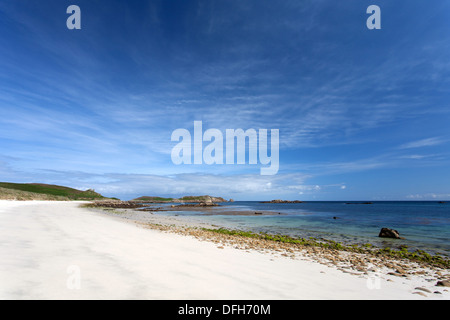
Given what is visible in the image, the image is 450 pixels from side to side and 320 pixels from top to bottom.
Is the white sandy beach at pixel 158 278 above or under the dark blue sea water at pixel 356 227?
above

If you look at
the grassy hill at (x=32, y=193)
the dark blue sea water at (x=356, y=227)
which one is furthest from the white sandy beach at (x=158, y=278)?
the grassy hill at (x=32, y=193)

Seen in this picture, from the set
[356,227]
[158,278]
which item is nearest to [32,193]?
[158,278]

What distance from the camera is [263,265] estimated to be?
9.30 metres

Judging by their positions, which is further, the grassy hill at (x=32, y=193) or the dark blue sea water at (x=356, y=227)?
the grassy hill at (x=32, y=193)

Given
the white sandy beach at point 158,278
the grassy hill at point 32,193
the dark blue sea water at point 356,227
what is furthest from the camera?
the grassy hill at point 32,193

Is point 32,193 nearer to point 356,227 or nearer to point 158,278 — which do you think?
point 158,278

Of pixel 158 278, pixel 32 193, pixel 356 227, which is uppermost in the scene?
pixel 158 278

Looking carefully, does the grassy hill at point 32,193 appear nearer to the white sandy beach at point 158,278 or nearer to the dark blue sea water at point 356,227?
the dark blue sea water at point 356,227

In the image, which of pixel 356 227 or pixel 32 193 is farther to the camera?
pixel 32 193

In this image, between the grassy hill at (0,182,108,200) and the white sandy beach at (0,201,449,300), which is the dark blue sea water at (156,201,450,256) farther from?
the grassy hill at (0,182,108,200)

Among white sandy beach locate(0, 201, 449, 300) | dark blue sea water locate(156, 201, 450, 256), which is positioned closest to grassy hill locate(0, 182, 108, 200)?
dark blue sea water locate(156, 201, 450, 256)

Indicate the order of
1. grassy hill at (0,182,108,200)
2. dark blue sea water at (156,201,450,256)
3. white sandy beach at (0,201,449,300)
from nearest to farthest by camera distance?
white sandy beach at (0,201,449,300)
dark blue sea water at (156,201,450,256)
grassy hill at (0,182,108,200)
